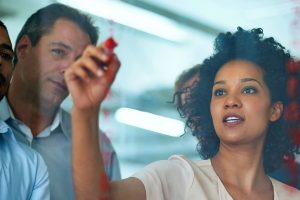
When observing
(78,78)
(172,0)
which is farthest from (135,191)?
(172,0)

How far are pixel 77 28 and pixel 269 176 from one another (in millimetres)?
615

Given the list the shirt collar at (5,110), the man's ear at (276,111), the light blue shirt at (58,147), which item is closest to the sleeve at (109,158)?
the light blue shirt at (58,147)

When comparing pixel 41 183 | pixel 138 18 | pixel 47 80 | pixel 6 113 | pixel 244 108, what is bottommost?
pixel 41 183

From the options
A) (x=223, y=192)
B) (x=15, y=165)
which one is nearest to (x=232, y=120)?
(x=223, y=192)

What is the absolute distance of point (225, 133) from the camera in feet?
4.16

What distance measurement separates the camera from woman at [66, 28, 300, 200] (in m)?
1.23

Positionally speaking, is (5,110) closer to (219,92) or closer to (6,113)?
(6,113)

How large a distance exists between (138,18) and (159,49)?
0.10m

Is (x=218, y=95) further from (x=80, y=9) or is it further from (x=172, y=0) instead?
(x=80, y=9)

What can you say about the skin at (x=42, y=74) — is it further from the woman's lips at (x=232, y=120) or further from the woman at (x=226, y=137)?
the woman's lips at (x=232, y=120)

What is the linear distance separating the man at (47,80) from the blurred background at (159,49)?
2.2 inches

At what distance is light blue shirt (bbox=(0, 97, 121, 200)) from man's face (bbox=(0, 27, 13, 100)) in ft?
0.12

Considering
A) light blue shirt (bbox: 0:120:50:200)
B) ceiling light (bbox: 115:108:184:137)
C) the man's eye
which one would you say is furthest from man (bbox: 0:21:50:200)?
ceiling light (bbox: 115:108:184:137)

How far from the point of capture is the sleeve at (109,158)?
1.28m
